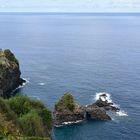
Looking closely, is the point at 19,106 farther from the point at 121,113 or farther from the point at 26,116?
A: the point at 121,113

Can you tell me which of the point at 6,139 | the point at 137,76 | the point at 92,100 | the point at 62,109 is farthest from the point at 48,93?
the point at 6,139

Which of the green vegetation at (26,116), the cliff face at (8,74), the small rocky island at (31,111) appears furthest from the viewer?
the cliff face at (8,74)

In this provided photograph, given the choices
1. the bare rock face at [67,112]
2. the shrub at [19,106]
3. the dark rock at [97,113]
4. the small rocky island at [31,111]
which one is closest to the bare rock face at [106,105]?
the small rocky island at [31,111]

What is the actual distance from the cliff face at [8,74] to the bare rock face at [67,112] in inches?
1012

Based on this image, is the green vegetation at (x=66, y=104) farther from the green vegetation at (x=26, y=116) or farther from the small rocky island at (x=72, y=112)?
the green vegetation at (x=26, y=116)

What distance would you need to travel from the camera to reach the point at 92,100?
411 ft

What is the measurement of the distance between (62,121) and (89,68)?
3212 inches

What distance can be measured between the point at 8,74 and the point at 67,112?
120ft

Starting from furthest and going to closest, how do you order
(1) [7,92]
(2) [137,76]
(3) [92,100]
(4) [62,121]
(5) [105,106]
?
(2) [137,76]
(1) [7,92]
(3) [92,100]
(5) [105,106]
(4) [62,121]

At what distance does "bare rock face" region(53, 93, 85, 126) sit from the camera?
10475cm

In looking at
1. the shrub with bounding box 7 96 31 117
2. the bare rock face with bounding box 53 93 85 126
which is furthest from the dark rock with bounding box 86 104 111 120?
the shrub with bounding box 7 96 31 117

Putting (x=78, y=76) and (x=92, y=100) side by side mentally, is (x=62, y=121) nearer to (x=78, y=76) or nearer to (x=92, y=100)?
(x=92, y=100)

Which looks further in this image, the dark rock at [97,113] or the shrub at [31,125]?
the dark rock at [97,113]

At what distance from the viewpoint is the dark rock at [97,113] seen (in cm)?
10750
